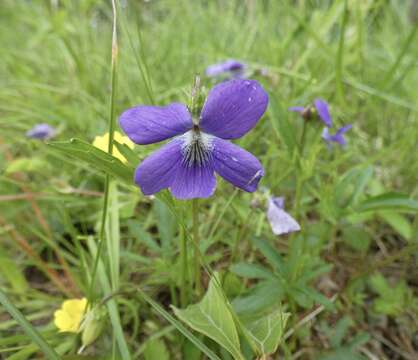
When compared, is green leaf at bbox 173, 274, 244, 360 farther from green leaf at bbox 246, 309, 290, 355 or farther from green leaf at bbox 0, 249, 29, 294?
green leaf at bbox 0, 249, 29, 294

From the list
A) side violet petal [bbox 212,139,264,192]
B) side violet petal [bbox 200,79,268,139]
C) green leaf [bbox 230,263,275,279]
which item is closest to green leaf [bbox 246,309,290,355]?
green leaf [bbox 230,263,275,279]

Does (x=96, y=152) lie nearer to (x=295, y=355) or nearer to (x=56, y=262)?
(x=295, y=355)

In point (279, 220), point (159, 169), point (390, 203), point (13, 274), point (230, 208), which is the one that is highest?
point (159, 169)

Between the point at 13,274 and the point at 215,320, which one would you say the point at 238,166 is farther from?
the point at 13,274

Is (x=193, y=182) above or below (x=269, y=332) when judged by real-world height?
above

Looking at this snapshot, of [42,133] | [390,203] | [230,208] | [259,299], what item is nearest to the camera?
[259,299]

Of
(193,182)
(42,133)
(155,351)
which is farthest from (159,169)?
(42,133)

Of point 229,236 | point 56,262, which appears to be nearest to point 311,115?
point 229,236
